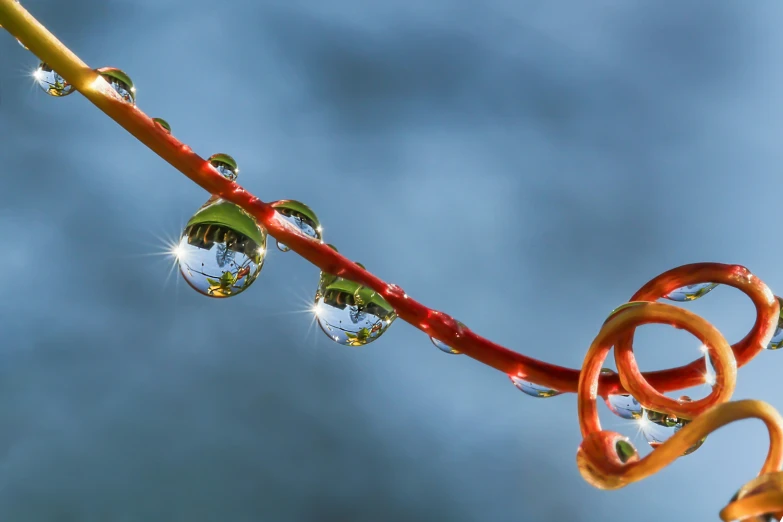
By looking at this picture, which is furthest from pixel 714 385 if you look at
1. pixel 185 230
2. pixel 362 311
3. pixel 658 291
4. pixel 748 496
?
pixel 185 230

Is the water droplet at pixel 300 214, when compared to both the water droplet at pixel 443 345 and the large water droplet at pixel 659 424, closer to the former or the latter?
the water droplet at pixel 443 345

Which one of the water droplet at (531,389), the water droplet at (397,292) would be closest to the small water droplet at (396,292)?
the water droplet at (397,292)

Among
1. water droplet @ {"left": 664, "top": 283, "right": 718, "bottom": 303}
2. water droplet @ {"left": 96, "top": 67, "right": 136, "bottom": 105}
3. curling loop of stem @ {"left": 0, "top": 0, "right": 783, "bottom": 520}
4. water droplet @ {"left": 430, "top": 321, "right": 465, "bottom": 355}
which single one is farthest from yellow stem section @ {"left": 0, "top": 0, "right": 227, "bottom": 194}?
water droplet @ {"left": 664, "top": 283, "right": 718, "bottom": 303}

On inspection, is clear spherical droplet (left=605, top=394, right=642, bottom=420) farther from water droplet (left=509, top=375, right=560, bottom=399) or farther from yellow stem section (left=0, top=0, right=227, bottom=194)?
yellow stem section (left=0, top=0, right=227, bottom=194)

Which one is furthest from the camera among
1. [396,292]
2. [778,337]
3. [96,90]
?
[778,337]

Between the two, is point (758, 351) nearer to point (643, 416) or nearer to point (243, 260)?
point (643, 416)

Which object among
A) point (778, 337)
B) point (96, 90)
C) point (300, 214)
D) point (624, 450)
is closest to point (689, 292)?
point (778, 337)

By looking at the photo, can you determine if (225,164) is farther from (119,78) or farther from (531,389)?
(531,389)
